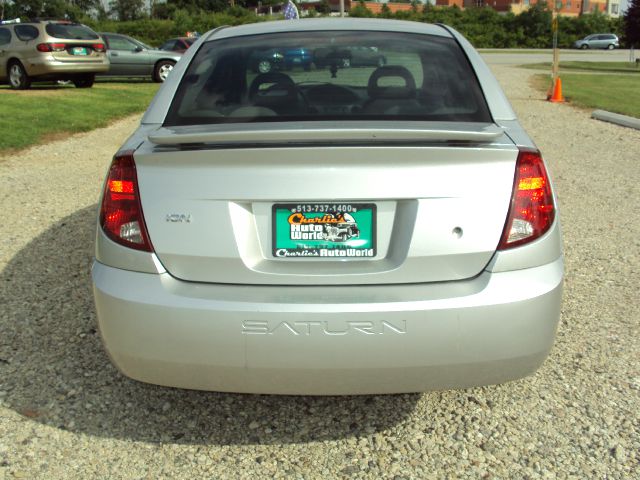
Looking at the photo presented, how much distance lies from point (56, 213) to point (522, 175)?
521 centimetres

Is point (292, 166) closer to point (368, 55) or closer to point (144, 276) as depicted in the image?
point (144, 276)

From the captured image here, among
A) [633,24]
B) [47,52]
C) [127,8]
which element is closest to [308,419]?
[47,52]

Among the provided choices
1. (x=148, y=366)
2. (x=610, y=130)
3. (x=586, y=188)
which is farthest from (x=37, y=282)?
(x=610, y=130)

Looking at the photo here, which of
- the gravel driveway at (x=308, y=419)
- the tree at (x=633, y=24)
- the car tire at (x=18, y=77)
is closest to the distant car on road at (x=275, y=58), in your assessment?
the gravel driveway at (x=308, y=419)

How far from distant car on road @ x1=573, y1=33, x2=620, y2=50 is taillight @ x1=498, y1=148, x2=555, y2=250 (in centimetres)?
6394

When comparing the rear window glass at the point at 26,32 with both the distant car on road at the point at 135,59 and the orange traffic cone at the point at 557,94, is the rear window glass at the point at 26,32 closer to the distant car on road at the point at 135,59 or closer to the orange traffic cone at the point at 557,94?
the distant car on road at the point at 135,59

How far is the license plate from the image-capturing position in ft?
8.39

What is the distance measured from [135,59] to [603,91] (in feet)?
44.6

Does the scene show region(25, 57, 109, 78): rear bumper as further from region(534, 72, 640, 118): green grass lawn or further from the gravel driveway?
the gravel driveway

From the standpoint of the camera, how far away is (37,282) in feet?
16.0

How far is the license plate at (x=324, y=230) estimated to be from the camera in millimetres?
2557

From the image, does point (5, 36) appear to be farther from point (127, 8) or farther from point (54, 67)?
point (127, 8)

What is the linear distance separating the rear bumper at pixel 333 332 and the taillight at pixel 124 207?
145 mm

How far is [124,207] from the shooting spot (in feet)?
8.86
